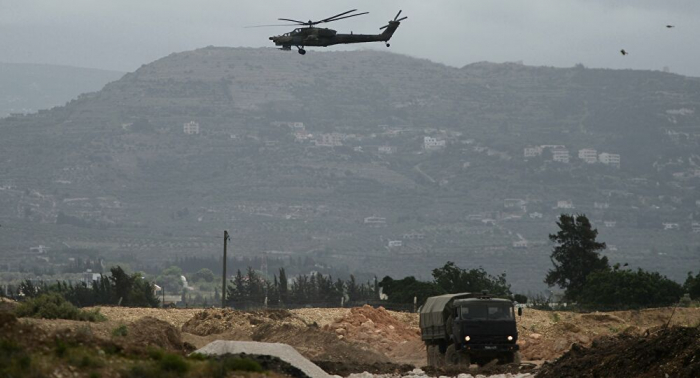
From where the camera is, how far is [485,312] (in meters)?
44.1

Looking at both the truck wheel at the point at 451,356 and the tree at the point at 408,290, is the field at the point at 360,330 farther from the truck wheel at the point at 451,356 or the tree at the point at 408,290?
the tree at the point at 408,290

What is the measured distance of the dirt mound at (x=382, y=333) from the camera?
182 ft

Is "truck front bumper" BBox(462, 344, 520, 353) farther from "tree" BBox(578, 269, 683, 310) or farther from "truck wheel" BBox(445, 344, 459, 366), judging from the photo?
"tree" BBox(578, 269, 683, 310)

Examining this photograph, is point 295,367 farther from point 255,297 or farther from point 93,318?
point 255,297

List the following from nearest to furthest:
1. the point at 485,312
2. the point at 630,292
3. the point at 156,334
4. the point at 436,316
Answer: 1. the point at 156,334
2. the point at 485,312
3. the point at 436,316
4. the point at 630,292

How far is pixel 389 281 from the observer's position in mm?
100938

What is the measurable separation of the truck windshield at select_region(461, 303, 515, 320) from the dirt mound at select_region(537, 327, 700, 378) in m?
7.98

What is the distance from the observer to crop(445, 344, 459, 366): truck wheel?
147ft

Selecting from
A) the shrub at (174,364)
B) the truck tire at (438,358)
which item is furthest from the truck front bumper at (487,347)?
the shrub at (174,364)

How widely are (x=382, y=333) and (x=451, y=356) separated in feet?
47.1

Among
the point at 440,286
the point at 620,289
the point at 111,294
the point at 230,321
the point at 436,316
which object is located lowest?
the point at 111,294

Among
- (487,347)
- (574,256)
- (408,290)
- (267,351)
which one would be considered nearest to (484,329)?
(487,347)

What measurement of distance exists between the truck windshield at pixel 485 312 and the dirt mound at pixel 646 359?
314 inches

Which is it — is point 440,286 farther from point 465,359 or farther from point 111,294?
Result: point 465,359
